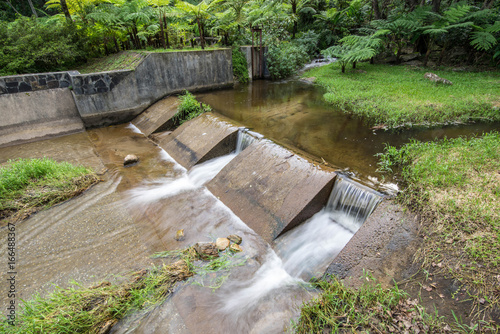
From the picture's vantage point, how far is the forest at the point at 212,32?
26.5 feet

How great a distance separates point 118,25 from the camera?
9.38m

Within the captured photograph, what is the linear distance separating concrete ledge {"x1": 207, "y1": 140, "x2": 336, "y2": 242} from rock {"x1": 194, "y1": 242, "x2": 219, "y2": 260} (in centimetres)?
76

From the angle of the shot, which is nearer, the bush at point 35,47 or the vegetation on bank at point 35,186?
the vegetation on bank at point 35,186

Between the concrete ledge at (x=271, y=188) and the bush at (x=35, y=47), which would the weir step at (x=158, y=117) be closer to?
the bush at (x=35, y=47)

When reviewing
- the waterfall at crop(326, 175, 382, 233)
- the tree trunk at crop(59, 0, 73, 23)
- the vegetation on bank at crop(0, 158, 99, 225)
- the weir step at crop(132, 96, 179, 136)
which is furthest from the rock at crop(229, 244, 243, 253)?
the tree trunk at crop(59, 0, 73, 23)

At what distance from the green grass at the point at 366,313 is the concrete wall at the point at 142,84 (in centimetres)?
820

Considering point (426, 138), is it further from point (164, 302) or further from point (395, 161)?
point (164, 302)

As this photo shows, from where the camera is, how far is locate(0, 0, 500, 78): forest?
318 inches

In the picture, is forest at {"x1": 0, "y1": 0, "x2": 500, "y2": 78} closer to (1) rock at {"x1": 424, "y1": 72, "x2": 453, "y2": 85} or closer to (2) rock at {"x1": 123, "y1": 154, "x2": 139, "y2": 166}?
(1) rock at {"x1": 424, "y1": 72, "x2": 453, "y2": 85}

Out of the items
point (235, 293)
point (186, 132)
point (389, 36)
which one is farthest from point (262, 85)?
point (235, 293)

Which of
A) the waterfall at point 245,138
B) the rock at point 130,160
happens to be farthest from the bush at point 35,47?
the waterfall at point 245,138

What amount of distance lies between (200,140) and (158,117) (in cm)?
247

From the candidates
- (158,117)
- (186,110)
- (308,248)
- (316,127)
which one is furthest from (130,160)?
(316,127)

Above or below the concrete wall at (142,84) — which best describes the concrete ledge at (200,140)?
below
